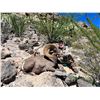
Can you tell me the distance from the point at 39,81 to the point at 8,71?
0.85 feet

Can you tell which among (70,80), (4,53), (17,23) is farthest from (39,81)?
(17,23)

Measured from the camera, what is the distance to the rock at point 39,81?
3.24 metres

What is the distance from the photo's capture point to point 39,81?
3248 millimetres

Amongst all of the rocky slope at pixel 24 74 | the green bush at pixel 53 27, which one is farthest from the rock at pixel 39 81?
the green bush at pixel 53 27

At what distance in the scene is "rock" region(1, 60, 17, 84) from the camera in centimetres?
324

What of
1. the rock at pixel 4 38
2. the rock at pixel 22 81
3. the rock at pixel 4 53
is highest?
the rock at pixel 4 38

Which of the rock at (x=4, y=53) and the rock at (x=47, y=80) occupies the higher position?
the rock at (x=4, y=53)

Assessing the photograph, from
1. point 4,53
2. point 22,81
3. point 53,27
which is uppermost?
point 53,27

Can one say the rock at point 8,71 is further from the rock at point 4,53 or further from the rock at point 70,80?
the rock at point 70,80

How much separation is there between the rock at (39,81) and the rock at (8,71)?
0.14ft

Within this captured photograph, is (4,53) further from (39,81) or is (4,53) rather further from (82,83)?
(82,83)

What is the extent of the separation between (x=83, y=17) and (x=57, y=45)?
0.31 m
